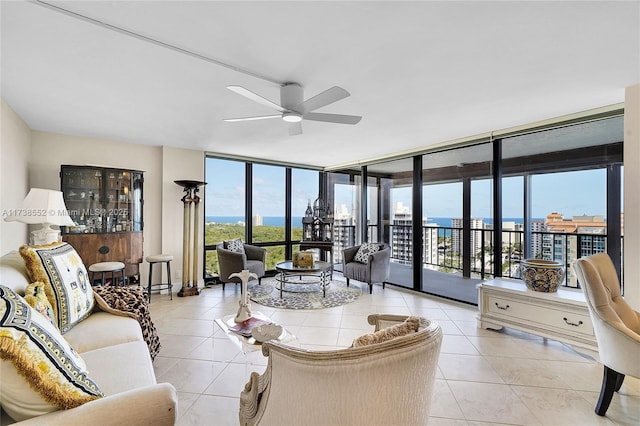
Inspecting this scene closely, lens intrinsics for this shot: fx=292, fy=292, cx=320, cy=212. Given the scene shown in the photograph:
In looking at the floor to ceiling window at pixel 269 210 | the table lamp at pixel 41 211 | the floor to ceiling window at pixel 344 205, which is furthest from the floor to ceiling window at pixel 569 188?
the table lamp at pixel 41 211

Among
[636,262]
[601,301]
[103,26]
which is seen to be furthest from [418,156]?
[103,26]

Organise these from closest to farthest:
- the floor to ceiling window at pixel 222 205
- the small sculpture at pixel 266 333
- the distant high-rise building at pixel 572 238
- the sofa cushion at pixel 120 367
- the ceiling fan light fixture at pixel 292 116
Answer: the sofa cushion at pixel 120 367 < the small sculpture at pixel 266 333 < the ceiling fan light fixture at pixel 292 116 < the distant high-rise building at pixel 572 238 < the floor to ceiling window at pixel 222 205

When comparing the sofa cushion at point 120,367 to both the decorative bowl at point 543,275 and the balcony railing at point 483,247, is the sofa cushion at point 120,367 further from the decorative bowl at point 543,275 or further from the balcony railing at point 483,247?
the balcony railing at point 483,247

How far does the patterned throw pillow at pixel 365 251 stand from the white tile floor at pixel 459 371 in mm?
1290

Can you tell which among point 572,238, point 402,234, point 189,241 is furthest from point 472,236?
point 189,241

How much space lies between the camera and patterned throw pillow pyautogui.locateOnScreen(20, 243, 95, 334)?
182 cm

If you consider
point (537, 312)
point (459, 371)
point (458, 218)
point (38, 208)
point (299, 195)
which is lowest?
point (459, 371)

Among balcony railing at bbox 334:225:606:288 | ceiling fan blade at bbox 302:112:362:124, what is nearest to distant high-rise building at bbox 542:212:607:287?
balcony railing at bbox 334:225:606:288

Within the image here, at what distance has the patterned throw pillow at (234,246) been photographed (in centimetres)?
490

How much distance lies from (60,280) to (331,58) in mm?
2292

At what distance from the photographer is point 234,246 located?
4.95 metres

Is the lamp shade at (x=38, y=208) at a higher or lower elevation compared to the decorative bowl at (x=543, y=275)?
higher

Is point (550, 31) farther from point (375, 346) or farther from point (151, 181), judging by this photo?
point (151, 181)

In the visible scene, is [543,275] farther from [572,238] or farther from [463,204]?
[463,204]
